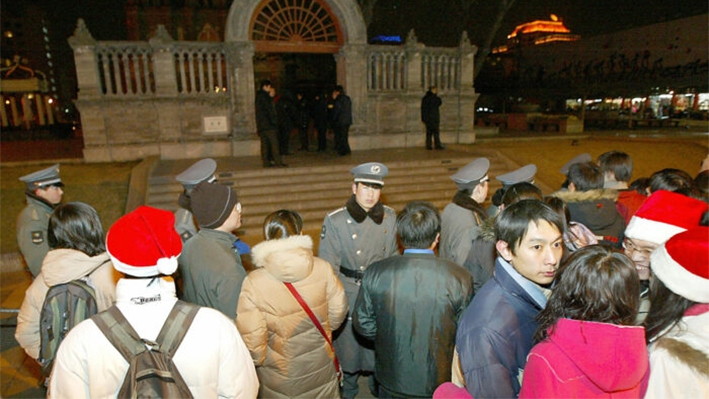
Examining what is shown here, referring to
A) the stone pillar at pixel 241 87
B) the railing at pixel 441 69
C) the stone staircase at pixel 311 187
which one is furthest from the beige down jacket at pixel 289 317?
the railing at pixel 441 69

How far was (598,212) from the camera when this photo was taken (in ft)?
11.9

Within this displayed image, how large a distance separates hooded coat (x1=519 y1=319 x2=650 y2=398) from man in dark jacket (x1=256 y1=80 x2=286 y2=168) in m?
8.73

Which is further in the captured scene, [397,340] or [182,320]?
[397,340]

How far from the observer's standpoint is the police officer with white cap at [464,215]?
3762 millimetres

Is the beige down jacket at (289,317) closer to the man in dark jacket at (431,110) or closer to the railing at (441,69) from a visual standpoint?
the man in dark jacket at (431,110)

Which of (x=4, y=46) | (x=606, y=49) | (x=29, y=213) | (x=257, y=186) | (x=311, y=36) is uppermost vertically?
(x=4, y=46)

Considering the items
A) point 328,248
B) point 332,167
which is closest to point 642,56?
point 332,167

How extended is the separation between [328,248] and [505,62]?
1969 inches

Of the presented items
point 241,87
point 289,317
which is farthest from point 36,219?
point 241,87

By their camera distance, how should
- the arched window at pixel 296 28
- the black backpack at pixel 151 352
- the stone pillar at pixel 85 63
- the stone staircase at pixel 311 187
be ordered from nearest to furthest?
the black backpack at pixel 151 352, the stone staircase at pixel 311 187, the stone pillar at pixel 85 63, the arched window at pixel 296 28

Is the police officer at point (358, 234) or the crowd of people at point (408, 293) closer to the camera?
the crowd of people at point (408, 293)

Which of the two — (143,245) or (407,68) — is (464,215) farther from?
(407,68)

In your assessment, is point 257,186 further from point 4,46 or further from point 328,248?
point 4,46

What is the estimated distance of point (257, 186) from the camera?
9367 millimetres
